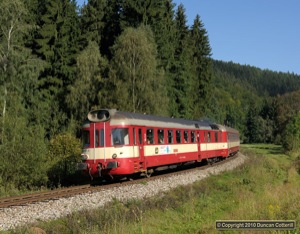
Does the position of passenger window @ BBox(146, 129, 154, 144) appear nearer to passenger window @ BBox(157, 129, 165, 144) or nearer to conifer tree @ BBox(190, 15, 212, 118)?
passenger window @ BBox(157, 129, 165, 144)

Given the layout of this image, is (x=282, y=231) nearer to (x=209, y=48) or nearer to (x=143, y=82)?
(x=143, y=82)

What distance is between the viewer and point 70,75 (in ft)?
127

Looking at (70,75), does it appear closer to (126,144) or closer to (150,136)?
(150,136)

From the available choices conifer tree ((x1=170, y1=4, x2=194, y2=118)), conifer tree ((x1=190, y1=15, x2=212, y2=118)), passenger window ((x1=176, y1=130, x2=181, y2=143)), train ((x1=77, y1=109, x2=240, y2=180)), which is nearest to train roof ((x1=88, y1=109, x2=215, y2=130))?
train ((x1=77, y1=109, x2=240, y2=180))

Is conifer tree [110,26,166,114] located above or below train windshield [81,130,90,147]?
above

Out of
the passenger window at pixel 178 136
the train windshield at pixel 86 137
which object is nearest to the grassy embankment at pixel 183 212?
the train windshield at pixel 86 137

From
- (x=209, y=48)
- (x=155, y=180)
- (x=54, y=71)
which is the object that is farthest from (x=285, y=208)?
(x=209, y=48)

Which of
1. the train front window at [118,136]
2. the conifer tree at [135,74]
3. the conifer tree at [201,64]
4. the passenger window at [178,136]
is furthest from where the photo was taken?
the conifer tree at [201,64]

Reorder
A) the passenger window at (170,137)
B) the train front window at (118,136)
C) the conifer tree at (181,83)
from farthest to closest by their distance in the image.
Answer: the conifer tree at (181,83)
the passenger window at (170,137)
the train front window at (118,136)

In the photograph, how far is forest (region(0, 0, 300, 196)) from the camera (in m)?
18.0

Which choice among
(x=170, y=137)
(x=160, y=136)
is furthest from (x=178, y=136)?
(x=160, y=136)

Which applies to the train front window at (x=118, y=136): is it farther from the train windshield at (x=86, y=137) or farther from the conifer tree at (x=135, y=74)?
the conifer tree at (x=135, y=74)

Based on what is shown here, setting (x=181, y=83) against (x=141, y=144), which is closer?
(x=141, y=144)

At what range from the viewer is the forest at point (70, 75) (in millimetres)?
18047
